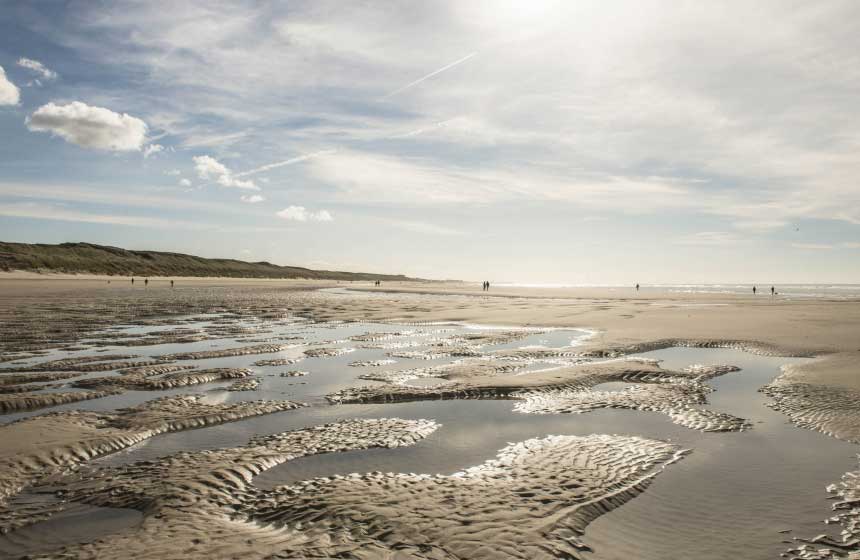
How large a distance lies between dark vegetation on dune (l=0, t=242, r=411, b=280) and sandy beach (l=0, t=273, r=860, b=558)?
8345 cm

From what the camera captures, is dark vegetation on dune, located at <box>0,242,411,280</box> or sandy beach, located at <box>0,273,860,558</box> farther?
dark vegetation on dune, located at <box>0,242,411,280</box>

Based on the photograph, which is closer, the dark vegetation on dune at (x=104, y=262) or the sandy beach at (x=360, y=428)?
the sandy beach at (x=360, y=428)

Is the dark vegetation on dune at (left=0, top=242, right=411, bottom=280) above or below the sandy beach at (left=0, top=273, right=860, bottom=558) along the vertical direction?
above

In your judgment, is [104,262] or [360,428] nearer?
[360,428]

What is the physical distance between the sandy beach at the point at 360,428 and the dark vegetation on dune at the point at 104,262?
8345 cm

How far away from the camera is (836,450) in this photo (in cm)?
699

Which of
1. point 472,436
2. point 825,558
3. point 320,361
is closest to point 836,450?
point 825,558

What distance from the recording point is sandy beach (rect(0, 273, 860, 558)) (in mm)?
4691

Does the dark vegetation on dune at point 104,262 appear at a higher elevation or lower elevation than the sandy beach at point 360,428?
higher

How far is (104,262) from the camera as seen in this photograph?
4006 inches

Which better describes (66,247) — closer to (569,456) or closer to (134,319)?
(134,319)

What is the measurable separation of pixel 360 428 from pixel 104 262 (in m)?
116

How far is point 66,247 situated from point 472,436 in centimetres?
13343

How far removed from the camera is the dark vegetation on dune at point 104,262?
83.4m
